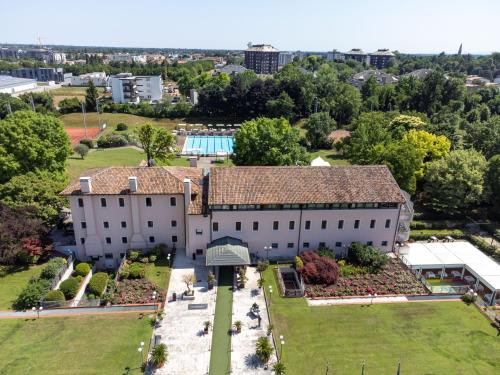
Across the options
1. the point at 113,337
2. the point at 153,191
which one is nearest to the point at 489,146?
the point at 153,191

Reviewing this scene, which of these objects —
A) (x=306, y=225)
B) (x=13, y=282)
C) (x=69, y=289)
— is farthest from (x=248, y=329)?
(x=13, y=282)

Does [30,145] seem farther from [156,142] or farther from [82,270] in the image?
[82,270]

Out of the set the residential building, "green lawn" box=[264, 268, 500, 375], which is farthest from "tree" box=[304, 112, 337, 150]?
the residential building

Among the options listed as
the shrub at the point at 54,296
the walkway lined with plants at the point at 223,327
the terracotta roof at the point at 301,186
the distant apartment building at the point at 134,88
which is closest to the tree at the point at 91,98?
the distant apartment building at the point at 134,88

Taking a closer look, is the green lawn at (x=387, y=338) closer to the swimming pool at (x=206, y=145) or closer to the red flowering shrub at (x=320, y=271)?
the red flowering shrub at (x=320, y=271)

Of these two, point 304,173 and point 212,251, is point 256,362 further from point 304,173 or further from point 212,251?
point 304,173
